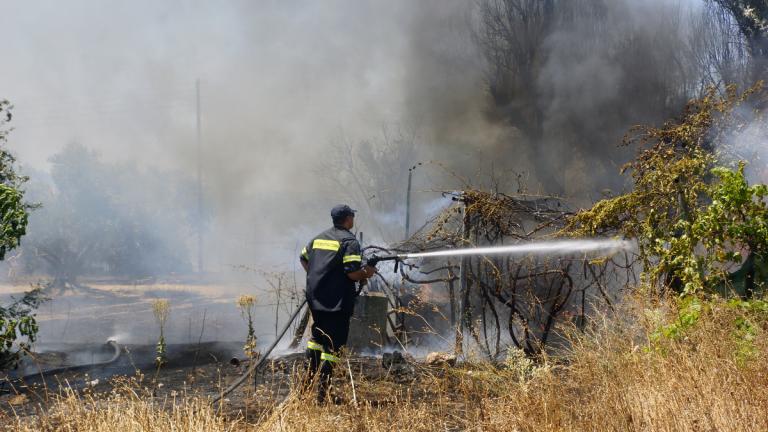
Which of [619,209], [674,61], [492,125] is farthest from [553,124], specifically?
[619,209]

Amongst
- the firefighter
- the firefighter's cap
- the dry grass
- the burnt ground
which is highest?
the firefighter's cap

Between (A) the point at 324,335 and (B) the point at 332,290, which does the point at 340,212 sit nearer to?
(B) the point at 332,290

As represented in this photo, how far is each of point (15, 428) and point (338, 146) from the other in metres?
17.4

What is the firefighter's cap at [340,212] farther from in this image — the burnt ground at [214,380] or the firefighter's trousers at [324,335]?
the burnt ground at [214,380]

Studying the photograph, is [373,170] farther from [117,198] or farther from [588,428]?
[588,428]

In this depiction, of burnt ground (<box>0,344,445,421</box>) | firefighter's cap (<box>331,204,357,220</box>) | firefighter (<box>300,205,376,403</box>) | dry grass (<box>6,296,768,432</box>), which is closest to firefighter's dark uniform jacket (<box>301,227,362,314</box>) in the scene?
firefighter (<box>300,205,376,403</box>)

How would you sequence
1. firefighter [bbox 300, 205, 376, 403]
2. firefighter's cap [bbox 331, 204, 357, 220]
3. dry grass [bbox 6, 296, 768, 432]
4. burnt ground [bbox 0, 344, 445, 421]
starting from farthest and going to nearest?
firefighter's cap [bbox 331, 204, 357, 220] → burnt ground [bbox 0, 344, 445, 421] → firefighter [bbox 300, 205, 376, 403] → dry grass [bbox 6, 296, 768, 432]

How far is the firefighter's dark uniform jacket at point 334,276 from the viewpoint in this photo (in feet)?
15.7

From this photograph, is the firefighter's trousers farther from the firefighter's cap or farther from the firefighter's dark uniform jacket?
the firefighter's cap

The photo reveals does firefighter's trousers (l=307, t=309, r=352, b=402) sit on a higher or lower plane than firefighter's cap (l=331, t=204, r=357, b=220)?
lower

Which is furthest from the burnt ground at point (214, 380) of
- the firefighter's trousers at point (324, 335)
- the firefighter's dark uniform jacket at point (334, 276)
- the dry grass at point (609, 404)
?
the dry grass at point (609, 404)

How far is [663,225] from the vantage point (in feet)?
17.7

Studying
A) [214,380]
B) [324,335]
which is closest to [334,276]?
[324,335]

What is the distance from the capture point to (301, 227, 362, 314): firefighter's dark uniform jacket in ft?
15.7
